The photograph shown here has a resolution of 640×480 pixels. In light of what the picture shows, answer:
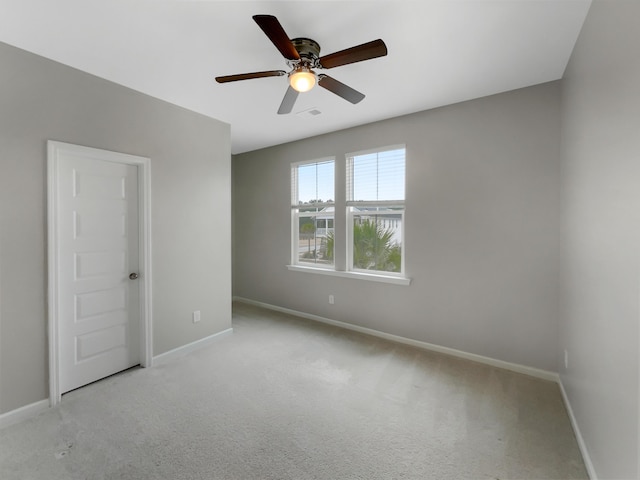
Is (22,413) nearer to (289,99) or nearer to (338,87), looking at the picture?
(289,99)

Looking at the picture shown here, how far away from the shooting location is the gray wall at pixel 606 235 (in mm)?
1175

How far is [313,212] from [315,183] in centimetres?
43

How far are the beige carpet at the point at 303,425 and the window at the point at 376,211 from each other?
1.23 meters

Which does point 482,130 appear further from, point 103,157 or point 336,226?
point 103,157

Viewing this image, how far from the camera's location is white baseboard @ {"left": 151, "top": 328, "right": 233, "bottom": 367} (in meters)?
2.94

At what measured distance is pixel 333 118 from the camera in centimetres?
343

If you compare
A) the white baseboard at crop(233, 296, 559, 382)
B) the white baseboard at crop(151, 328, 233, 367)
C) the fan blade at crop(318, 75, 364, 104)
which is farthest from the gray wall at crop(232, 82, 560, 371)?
the white baseboard at crop(151, 328, 233, 367)

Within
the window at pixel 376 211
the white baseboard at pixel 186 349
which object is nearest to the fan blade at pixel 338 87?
the window at pixel 376 211

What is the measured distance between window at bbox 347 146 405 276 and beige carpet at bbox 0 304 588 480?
123cm

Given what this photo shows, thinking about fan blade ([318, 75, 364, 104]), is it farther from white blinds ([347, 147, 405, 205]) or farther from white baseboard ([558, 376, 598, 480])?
white baseboard ([558, 376, 598, 480])

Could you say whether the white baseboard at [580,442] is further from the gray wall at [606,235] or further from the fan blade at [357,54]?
the fan blade at [357,54]

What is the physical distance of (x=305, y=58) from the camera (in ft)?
6.25

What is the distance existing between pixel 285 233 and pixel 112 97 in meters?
2.67

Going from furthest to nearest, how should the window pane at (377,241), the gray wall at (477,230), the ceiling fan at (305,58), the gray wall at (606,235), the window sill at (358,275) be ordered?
the window pane at (377,241)
the window sill at (358,275)
the gray wall at (477,230)
the ceiling fan at (305,58)
the gray wall at (606,235)
